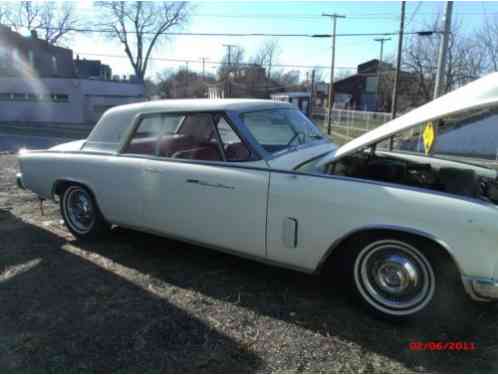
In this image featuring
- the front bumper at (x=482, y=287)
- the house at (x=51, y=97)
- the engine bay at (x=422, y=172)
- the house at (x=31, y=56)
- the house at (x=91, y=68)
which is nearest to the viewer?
the front bumper at (x=482, y=287)

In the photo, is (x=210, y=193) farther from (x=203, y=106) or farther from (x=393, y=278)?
(x=393, y=278)

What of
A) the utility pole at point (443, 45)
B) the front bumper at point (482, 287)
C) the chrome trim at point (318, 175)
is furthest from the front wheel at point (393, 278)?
the utility pole at point (443, 45)

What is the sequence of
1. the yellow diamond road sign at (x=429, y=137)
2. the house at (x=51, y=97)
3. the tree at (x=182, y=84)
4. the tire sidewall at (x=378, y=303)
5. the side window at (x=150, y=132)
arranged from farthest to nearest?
the tree at (x=182, y=84) → the house at (x=51, y=97) → the yellow diamond road sign at (x=429, y=137) → the side window at (x=150, y=132) → the tire sidewall at (x=378, y=303)

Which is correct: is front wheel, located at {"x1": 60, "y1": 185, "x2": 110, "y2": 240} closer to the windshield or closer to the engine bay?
the windshield

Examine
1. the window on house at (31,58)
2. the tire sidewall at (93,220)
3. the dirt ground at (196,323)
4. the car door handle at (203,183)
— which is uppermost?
the window on house at (31,58)

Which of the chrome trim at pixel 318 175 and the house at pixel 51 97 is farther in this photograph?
the house at pixel 51 97

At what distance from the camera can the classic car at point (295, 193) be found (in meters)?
2.40

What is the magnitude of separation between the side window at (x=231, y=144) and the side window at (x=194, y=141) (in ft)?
0.21

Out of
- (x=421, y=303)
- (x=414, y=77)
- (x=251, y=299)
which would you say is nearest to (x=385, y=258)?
(x=421, y=303)

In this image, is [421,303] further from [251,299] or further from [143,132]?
[143,132]

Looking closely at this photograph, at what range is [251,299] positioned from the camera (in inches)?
119

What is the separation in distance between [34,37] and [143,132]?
43.1 meters

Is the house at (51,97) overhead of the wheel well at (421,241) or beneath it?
overhead

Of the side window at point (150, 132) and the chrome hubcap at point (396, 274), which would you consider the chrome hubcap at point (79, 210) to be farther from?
the chrome hubcap at point (396, 274)
